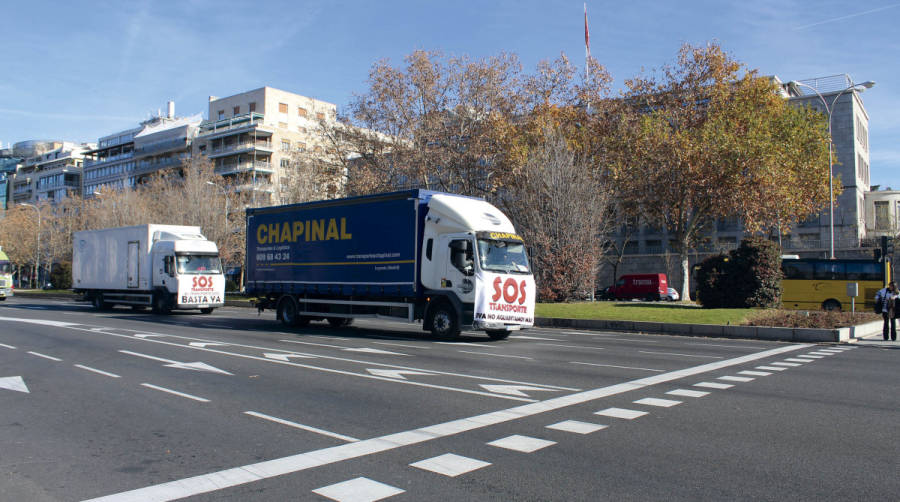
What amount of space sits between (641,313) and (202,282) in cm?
1769

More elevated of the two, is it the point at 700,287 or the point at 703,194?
the point at 703,194

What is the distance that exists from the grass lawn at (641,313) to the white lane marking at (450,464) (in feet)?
53.9

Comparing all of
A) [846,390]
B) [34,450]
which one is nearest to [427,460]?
[34,450]

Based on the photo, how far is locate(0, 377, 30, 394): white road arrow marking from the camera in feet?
30.1

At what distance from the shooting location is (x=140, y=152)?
3875 inches

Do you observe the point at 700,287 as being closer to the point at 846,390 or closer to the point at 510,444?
the point at 846,390

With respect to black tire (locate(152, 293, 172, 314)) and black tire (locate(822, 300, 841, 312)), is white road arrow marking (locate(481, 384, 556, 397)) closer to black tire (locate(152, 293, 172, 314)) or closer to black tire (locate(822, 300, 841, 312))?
black tire (locate(152, 293, 172, 314))

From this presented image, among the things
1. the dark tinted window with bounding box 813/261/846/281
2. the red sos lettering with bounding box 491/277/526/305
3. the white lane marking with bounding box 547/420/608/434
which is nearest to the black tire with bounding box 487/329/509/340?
the red sos lettering with bounding box 491/277/526/305

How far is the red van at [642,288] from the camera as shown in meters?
51.4

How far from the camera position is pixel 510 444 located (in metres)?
6.05

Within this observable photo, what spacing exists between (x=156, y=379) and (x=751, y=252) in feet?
67.9

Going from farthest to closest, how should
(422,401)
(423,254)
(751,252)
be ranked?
(751,252) → (423,254) → (422,401)

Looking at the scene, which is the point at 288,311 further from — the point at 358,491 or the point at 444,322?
the point at 358,491

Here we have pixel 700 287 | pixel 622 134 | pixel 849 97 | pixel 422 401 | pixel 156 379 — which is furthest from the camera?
pixel 849 97
